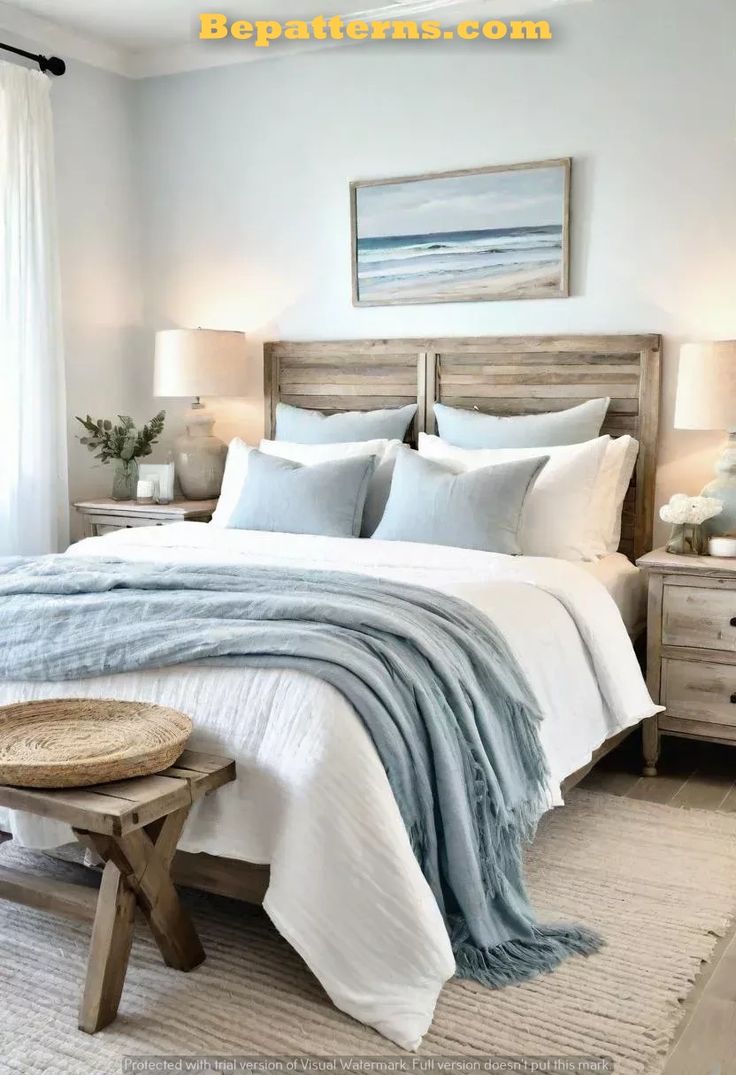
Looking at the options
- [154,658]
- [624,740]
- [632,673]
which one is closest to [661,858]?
[632,673]

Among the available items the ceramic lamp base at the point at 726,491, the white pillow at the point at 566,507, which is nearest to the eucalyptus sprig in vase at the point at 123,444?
the white pillow at the point at 566,507

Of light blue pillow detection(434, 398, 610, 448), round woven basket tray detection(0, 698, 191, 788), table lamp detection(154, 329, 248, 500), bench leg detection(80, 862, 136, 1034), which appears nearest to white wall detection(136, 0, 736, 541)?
table lamp detection(154, 329, 248, 500)

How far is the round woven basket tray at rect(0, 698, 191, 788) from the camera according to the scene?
2.11 meters

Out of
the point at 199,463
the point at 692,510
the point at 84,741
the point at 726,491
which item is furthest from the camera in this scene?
the point at 199,463

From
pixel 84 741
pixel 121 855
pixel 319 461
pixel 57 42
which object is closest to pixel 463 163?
pixel 319 461

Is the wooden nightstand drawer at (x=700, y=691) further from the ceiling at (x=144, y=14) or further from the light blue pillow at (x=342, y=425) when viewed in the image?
the ceiling at (x=144, y=14)

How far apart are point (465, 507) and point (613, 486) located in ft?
2.12

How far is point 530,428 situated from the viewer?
4102 millimetres

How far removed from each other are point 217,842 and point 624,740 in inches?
76.6

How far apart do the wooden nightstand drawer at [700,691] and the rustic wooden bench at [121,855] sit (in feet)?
5.81

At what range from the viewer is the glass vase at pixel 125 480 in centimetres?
493

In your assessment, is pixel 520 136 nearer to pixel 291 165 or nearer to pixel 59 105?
pixel 291 165

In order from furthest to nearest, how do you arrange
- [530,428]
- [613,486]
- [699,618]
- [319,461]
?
[319,461], [530,428], [613,486], [699,618]

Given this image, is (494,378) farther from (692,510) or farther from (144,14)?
(144,14)
